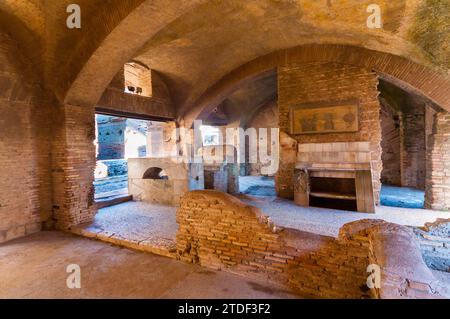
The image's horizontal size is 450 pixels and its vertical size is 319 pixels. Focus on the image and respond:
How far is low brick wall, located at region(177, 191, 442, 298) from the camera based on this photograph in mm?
2817

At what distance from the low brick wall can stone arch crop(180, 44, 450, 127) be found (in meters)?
4.22

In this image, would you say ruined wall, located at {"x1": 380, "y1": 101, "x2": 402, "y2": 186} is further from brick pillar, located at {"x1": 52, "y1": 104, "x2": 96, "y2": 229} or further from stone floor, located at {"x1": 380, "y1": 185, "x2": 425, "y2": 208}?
brick pillar, located at {"x1": 52, "y1": 104, "x2": 96, "y2": 229}

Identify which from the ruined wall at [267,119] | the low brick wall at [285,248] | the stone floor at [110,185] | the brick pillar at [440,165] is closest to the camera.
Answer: the low brick wall at [285,248]

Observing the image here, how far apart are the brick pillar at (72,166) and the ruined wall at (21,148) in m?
0.25

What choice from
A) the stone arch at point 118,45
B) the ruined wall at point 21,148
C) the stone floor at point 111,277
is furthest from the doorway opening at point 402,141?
the ruined wall at point 21,148

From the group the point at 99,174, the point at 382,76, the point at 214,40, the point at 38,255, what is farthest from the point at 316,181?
the point at 99,174

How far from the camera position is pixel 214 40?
6.48m

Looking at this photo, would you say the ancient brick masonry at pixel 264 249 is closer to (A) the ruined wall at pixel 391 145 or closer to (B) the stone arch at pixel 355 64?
(B) the stone arch at pixel 355 64

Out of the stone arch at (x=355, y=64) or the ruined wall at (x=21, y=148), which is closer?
the ruined wall at (x=21, y=148)

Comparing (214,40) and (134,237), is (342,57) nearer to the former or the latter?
(214,40)

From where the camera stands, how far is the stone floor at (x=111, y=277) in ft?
9.91

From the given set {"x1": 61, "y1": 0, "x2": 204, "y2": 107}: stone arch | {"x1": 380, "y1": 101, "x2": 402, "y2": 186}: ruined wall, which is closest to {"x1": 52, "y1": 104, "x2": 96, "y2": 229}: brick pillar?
{"x1": 61, "y1": 0, "x2": 204, "y2": 107}: stone arch

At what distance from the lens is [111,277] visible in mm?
3381
